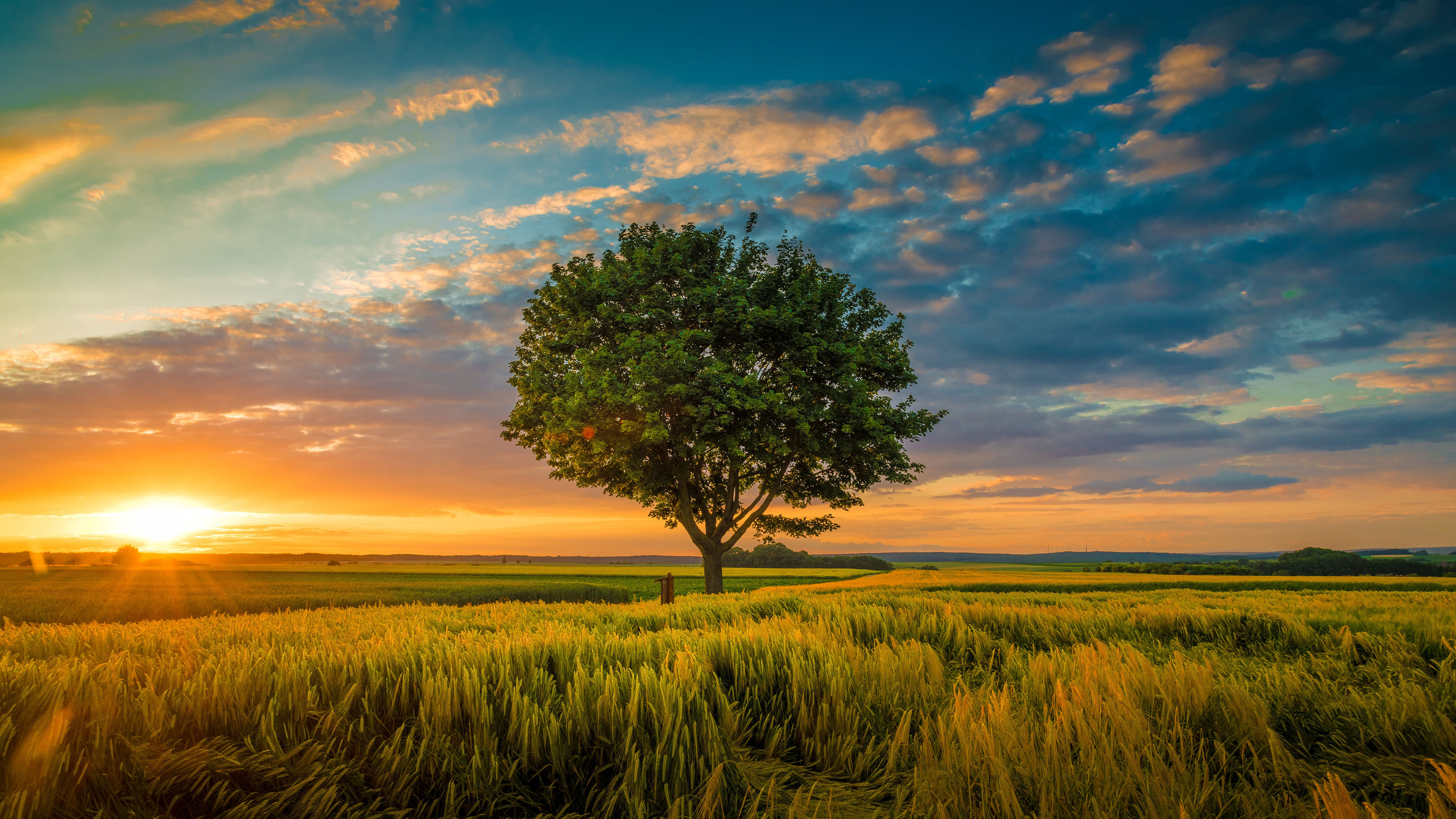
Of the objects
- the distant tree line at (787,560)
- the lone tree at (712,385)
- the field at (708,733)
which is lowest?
the distant tree line at (787,560)

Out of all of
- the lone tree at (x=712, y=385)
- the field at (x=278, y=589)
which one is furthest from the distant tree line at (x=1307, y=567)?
the lone tree at (x=712, y=385)

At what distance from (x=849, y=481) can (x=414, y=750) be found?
24.2m

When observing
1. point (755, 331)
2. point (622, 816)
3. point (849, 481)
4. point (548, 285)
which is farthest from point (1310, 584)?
point (622, 816)

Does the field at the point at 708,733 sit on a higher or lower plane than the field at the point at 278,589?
higher

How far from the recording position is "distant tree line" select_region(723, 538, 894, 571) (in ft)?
365

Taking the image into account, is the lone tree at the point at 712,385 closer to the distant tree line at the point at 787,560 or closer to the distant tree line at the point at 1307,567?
the distant tree line at the point at 1307,567

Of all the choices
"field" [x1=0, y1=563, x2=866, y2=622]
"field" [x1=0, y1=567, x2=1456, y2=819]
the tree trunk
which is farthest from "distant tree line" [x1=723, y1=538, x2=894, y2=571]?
"field" [x1=0, y1=567, x2=1456, y2=819]

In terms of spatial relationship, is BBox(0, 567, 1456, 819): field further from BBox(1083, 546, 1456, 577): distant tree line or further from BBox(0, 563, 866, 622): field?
BBox(1083, 546, 1456, 577): distant tree line

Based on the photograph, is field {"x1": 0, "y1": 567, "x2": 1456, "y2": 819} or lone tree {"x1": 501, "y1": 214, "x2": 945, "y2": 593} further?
lone tree {"x1": 501, "y1": 214, "x2": 945, "y2": 593}

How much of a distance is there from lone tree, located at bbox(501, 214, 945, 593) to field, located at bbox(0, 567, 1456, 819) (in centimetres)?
1537

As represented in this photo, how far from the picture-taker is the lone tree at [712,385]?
67.1 ft

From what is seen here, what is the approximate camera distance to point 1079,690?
299 cm

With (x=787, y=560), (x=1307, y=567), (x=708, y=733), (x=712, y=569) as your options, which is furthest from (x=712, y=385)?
(x=787, y=560)

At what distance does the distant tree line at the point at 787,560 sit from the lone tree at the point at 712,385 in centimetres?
8449
